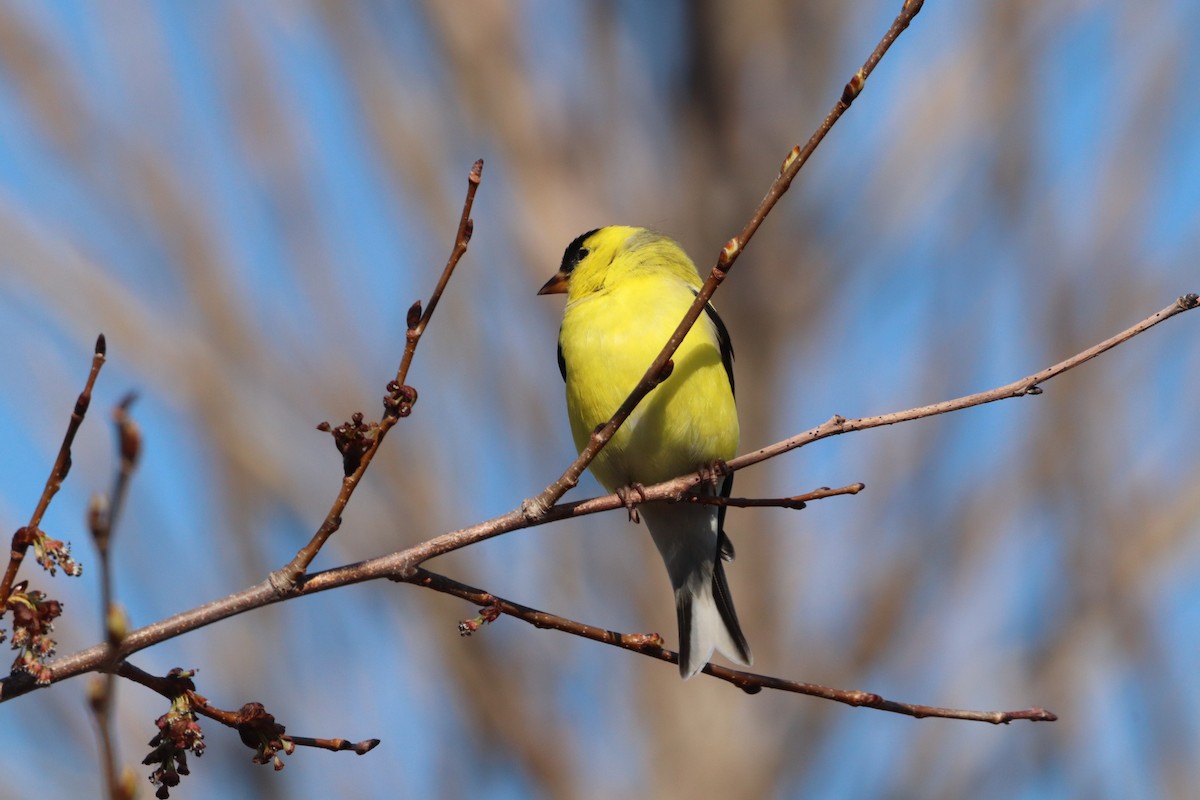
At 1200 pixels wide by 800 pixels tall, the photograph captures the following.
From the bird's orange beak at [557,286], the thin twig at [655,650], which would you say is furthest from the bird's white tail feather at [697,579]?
the thin twig at [655,650]

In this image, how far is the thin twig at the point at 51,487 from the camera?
1.64 meters

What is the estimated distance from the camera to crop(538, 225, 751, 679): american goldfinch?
136 inches

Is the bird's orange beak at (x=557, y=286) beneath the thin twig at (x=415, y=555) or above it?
above

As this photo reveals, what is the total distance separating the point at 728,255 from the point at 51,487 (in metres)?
1.04

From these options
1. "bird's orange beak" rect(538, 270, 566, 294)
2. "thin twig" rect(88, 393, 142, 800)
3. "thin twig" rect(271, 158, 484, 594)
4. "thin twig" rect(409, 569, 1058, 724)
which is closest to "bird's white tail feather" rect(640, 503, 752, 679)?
"bird's orange beak" rect(538, 270, 566, 294)

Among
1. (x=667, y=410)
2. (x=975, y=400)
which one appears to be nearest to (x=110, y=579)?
(x=975, y=400)

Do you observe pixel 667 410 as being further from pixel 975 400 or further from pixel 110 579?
pixel 110 579

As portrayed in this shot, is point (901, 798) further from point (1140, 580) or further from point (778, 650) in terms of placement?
point (1140, 580)

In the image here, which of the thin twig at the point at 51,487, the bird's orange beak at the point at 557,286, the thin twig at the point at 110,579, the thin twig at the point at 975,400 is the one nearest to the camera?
the thin twig at the point at 110,579

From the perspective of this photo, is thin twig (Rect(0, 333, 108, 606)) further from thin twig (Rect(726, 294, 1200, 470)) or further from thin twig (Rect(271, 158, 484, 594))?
thin twig (Rect(726, 294, 1200, 470))

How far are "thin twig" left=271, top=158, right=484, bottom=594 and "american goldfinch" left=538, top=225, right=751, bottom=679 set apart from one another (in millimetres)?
1417

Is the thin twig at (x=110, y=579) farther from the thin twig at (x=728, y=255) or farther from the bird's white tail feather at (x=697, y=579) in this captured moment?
the bird's white tail feather at (x=697, y=579)

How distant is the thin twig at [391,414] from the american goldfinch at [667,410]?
4.65 ft

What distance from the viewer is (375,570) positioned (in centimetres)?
197
